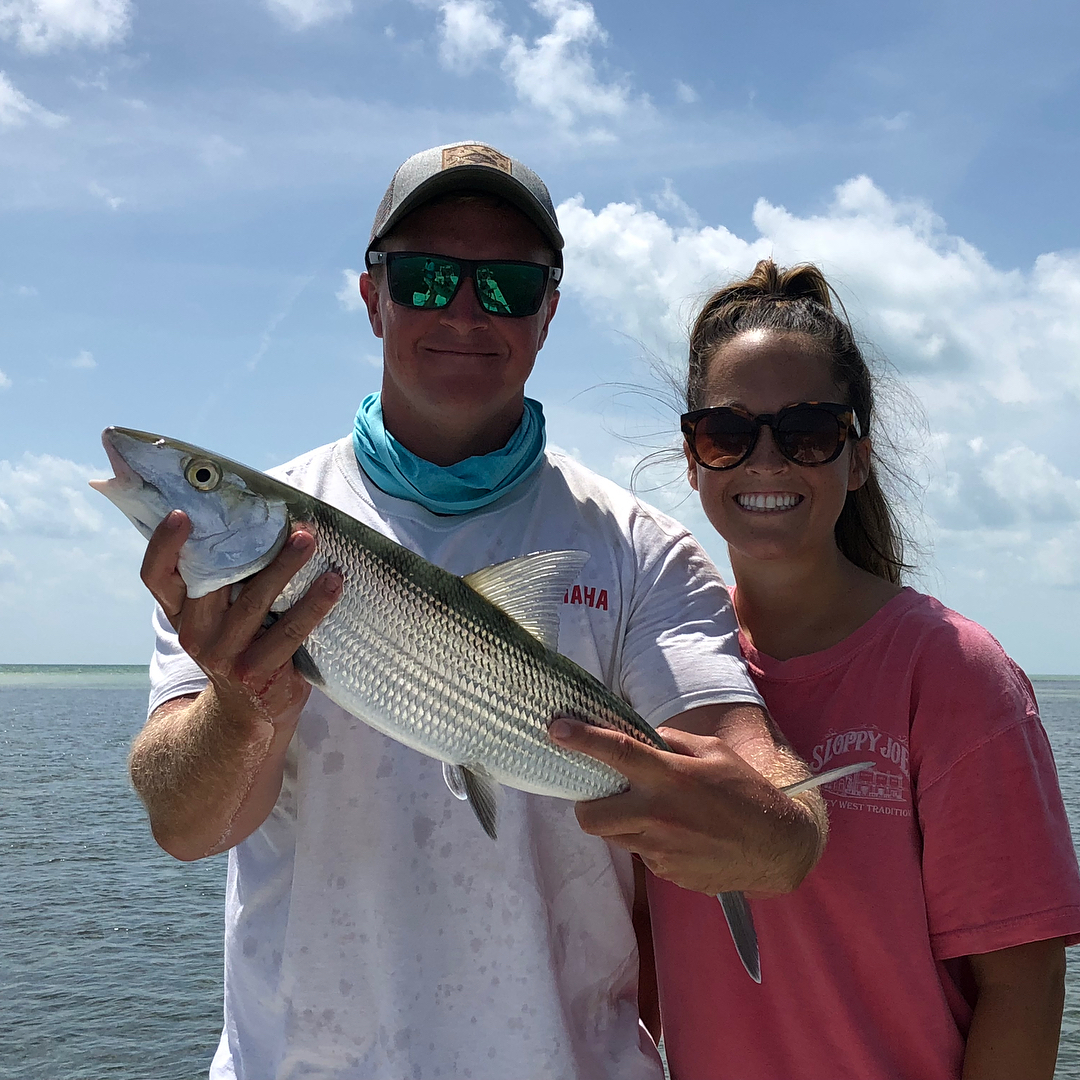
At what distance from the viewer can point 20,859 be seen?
15.2 meters

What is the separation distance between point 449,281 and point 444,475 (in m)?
0.69

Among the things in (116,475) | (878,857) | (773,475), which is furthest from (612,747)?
(116,475)

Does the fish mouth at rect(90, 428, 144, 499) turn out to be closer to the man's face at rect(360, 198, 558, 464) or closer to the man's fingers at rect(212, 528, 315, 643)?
the man's fingers at rect(212, 528, 315, 643)

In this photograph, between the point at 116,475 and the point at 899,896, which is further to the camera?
the point at 899,896

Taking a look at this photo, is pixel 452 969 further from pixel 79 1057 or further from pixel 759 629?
pixel 79 1057

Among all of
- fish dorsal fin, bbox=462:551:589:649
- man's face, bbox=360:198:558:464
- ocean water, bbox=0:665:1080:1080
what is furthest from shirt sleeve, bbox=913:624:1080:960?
ocean water, bbox=0:665:1080:1080

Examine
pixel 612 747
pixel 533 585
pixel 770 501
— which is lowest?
pixel 612 747

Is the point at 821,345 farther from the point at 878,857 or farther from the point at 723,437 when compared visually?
the point at 878,857

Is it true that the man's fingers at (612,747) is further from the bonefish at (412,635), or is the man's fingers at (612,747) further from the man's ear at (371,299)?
the man's ear at (371,299)

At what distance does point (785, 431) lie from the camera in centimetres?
378

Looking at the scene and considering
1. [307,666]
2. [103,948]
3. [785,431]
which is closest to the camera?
[307,666]

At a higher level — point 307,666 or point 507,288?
point 507,288

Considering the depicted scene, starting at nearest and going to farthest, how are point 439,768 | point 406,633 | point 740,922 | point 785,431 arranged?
point 406,633 < point 740,922 < point 439,768 < point 785,431

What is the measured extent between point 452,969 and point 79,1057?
770cm
